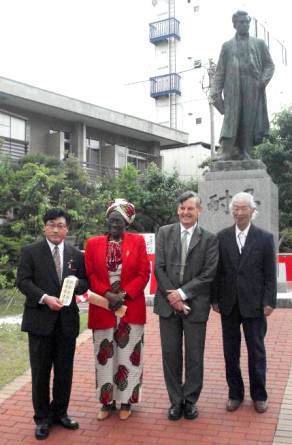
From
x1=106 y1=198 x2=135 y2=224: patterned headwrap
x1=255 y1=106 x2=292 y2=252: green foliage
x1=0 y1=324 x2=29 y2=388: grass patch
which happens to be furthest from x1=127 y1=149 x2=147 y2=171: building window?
x1=106 y1=198 x2=135 y2=224: patterned headwrap

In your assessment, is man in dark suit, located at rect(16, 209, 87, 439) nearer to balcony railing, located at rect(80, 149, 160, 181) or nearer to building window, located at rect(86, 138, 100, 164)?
balcony railing, located at rect(80, 149, 160, 181)

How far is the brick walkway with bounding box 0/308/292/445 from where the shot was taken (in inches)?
150

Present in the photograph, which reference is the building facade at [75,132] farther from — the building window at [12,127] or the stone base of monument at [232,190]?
the stone base of monument at [232,190]

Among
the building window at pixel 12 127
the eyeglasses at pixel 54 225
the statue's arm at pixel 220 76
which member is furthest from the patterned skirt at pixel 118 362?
the building window at pixel 12 127

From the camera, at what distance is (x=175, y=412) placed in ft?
13.7

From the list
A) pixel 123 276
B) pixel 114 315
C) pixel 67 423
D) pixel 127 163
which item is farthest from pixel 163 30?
pixel 67 423

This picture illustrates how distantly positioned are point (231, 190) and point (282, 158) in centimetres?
776

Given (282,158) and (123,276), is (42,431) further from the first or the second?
(282,158)

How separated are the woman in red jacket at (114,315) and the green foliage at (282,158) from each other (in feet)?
40.7

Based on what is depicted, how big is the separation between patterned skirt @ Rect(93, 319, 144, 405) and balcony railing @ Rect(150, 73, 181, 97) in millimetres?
27924

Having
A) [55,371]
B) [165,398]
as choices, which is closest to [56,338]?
[55,371]

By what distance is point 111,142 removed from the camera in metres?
23.3

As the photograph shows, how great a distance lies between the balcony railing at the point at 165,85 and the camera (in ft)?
101

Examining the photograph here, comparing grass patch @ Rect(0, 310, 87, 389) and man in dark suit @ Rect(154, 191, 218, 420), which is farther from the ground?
man in dark suit @ Rect(154, 191, 218, 420)
